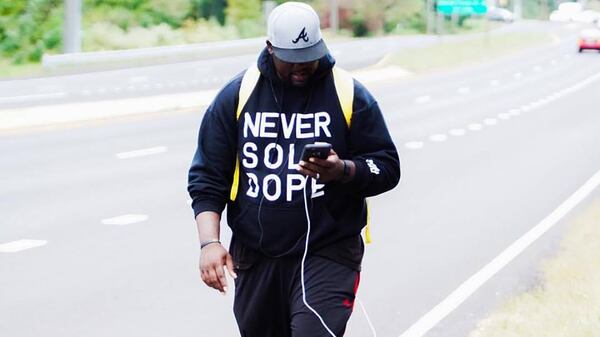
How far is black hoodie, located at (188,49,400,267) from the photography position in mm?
3738

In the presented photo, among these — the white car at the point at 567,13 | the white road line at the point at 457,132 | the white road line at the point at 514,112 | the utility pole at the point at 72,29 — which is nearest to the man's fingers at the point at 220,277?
the white road line at the point at 457,132

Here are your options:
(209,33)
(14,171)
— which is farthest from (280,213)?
(209,33)

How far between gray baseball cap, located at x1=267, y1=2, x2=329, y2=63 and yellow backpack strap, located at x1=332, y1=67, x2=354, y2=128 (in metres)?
0.15

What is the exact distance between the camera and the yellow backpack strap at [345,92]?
3.77 meters

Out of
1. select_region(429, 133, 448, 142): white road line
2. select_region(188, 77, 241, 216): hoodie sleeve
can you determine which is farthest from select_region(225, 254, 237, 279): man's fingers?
select_region(429, 133, 448, 142): white road line

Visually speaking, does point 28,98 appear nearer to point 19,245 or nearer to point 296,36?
point 19,245

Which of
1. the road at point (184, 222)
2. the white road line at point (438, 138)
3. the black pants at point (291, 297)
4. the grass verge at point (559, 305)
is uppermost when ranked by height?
the black pants at point (291, 297)

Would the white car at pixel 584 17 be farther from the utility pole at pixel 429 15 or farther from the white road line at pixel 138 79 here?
the white road line at pixel 138 79

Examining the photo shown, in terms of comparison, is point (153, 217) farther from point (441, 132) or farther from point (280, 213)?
point (441, 132)

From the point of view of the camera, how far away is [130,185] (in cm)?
1265

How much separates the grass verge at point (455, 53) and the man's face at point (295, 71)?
1440 inches

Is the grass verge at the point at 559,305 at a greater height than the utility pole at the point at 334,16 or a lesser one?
greater

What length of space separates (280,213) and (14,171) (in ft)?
34.4

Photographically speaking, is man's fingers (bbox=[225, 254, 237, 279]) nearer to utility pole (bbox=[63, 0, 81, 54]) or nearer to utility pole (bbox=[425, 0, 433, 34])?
utility pole (bbox=[63, 0, 81, 54])
